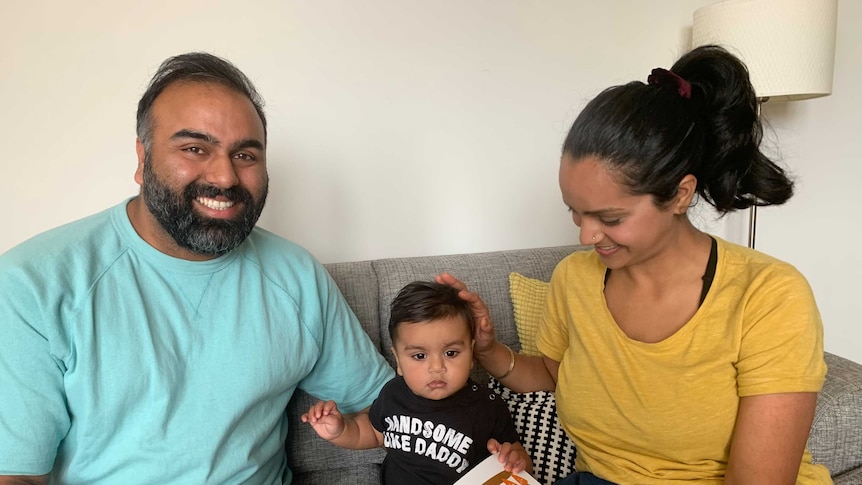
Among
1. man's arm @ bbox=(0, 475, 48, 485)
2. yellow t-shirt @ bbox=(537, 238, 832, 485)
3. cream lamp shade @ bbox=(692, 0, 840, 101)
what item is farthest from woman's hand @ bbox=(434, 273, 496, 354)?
cream lamp shade @ bbox=(692, 0, 840, 101)

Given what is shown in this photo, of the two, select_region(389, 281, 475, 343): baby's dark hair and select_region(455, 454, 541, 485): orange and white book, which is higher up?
select_region(389, 281, 475, 343): baby's dark hair

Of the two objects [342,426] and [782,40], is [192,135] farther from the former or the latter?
[782,40]

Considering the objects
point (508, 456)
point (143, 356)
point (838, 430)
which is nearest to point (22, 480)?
point (143, 356)

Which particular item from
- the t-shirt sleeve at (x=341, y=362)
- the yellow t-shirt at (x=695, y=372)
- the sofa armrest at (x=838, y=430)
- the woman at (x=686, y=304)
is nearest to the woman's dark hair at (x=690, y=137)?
the woman at (x=686, y=304)

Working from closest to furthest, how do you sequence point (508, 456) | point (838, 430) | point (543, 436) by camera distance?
point (508, 456) < point (838, 430) < point (543, 436)

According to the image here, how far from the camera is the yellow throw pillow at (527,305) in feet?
5.34

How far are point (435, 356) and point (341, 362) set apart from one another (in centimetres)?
30

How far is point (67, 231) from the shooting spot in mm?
1096

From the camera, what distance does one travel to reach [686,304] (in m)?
1.06

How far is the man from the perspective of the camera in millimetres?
977

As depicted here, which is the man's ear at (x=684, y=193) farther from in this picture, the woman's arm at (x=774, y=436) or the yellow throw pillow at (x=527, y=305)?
the yellow throw pillow at (x=527, y=305)

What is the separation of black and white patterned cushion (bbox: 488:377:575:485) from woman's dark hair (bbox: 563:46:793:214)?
663 millimetres

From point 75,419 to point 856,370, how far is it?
1.82 meters

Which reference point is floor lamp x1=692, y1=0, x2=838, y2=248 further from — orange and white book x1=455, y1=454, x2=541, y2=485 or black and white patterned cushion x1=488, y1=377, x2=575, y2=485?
orange and white book x1=455, y1=454, x2=541, y2=485
